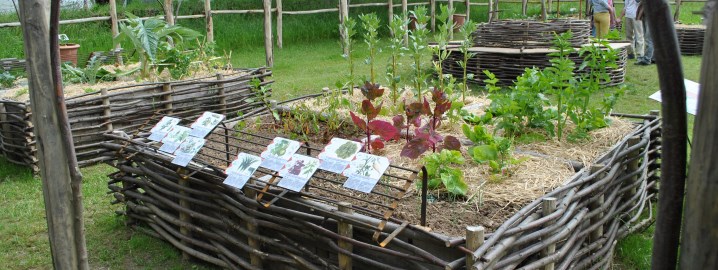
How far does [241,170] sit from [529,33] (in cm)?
633

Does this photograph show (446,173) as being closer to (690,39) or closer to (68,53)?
(68,53)

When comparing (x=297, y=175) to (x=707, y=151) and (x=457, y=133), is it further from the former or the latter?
(x=707, y=151)

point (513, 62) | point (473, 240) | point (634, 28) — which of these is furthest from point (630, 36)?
point (473, 240)

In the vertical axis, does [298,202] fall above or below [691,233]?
below

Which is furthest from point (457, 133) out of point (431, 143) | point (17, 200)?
point (17, 200)

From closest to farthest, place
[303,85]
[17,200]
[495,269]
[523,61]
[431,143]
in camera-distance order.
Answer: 1. [495,269]
2. [431,143]
3. [17,200]
4. [523,61]
5. [303,85]

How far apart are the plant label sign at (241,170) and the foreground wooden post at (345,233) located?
0.53 meters

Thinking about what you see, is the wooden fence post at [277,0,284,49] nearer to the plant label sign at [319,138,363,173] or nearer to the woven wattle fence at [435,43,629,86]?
the woven wattle fence at [435,43,629,86]

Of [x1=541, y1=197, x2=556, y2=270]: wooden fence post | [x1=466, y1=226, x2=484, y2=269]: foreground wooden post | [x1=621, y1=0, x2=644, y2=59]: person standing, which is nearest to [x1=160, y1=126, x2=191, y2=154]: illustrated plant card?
[x1=466, y1=226, x2=484, y2=269]: foreground wooden post

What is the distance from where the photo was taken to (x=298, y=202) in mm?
2914

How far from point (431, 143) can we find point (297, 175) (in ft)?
2.40

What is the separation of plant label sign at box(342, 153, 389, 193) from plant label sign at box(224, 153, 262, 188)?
0.52 m

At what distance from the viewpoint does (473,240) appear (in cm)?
234

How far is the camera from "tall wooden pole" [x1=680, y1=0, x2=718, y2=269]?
2.92 ft
